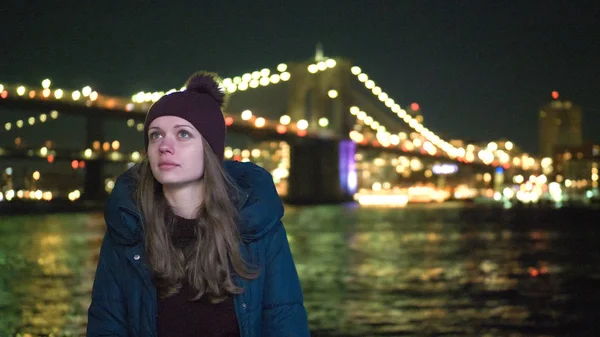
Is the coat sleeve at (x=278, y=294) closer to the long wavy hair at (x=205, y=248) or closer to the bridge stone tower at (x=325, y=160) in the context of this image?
the long wavy hair at (x=205, y=248)

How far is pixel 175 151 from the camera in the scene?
100 inches

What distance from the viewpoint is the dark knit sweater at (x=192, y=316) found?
2471mm

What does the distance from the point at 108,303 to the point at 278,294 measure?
1.42 feet

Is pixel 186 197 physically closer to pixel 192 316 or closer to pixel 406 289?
pixel 192 316

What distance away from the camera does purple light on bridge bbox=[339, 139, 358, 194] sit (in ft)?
234

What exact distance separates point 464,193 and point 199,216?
105 metres

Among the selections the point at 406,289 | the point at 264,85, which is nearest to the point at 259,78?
the point at 264,85

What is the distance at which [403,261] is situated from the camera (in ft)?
51.5

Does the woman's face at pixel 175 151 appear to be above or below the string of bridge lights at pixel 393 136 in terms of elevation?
below

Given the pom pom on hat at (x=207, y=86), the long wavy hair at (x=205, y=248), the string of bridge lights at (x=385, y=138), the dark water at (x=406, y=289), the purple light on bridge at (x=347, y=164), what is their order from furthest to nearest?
1. the string of bridge lights at (x=385, y=138)
2. the purple light on bridge at (x=347, y=164)
3. the dark water at (x=406, y=289)
4. the pom pom on hat at (x=207, y=86)
5. the long wavy hair at (x=205, y=248)

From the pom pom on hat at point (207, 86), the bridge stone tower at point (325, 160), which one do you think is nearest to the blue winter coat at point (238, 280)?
the pom pom on hat at point (207, 86)

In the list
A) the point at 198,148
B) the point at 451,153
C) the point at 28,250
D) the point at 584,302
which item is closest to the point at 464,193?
the point at 451,153

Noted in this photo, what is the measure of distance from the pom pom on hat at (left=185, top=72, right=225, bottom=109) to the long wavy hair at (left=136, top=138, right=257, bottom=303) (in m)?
0.24

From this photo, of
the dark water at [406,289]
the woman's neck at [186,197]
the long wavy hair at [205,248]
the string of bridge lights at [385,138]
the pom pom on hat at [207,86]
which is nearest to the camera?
the long wavy hair at [205,248]
